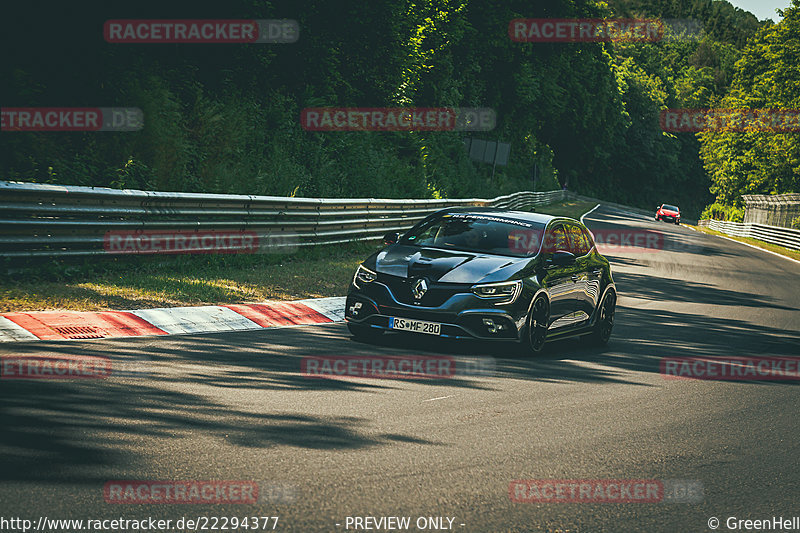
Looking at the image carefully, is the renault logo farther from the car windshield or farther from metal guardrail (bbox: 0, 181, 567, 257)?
metal guardrail (bbox: 0, 181, 567, 257)

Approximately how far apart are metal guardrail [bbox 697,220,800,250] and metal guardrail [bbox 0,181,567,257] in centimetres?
3094

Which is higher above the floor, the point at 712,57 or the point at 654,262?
the point at 712,57

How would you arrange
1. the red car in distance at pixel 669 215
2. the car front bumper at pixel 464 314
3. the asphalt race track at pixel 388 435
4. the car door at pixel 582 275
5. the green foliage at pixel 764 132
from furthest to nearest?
1. the red car in distance at pixel 669 215
2. the green foliage at pixel 764 132
3. the car door at pixel 582 275
4. the car front bumper at pixel 464 314
5. the asphalt race track at pixel 388 435

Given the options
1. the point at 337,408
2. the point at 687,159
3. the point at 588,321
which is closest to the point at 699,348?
the point at 588,321

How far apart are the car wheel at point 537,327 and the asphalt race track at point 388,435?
0.19 metres

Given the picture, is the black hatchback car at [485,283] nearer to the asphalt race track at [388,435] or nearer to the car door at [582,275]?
the car door at [582,275]

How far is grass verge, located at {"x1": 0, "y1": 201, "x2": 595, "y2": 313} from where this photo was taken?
1050 centimetres

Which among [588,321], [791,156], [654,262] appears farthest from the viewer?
[791,156]

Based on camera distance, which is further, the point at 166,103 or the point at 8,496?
the point at 166,103

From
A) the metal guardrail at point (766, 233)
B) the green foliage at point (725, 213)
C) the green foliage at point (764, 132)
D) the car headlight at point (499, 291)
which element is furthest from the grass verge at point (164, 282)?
the green foliage at point (725, 213)

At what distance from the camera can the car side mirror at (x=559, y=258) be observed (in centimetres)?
1055

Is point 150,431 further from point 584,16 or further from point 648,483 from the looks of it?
point 584,16

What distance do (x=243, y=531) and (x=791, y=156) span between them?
75811 mm

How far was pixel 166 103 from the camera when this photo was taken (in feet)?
61.0
